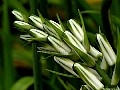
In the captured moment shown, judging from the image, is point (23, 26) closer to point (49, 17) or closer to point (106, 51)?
point (106, 51)

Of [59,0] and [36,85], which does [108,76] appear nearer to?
[36,85]

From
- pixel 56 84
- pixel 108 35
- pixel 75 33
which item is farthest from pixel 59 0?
pixel 75 33

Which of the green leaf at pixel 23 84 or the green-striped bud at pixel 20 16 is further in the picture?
the green leaf at pixel 23 84

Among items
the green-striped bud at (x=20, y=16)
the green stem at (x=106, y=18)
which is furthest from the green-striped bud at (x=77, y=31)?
the green stem at (x=106, y=18)

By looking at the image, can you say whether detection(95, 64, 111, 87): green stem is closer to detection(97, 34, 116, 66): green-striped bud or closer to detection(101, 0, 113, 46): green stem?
detection(97, 34, 116, 66): green-striped bud

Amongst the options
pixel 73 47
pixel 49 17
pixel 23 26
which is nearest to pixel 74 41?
pixel 73 47

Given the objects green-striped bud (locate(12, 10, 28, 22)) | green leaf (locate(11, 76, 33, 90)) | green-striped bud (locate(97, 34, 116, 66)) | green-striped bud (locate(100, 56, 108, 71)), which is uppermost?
green-striped bud (locate(12, 10, 28, 22))

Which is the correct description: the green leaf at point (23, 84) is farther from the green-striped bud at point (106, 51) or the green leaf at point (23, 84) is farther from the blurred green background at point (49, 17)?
the green-striped bud at point (106, 51)

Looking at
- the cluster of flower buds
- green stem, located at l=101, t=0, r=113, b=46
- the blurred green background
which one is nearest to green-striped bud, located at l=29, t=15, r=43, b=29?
the cluster of flower buds
